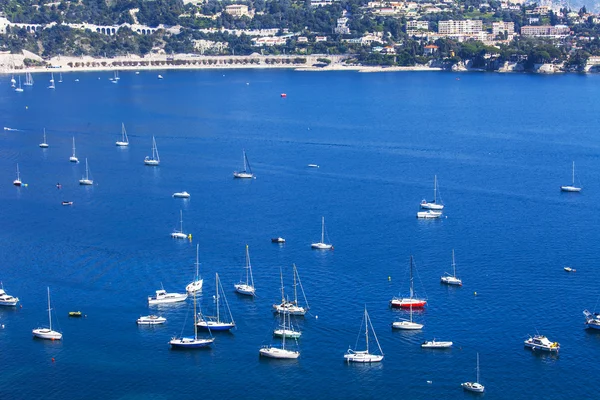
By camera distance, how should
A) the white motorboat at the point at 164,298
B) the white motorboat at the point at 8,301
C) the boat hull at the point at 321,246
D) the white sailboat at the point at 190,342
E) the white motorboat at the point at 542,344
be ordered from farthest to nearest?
the boat hull at the point at 321,246 < the white motorboat at the point at 8,301 < the white motorboat at the point at 164,298 < the white sailboat at the point at 190,342 < the white motorboat at the point at 542,344

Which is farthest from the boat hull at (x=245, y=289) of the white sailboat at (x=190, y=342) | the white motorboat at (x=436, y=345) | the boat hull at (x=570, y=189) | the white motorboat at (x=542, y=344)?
the boat hull at (x=570, y=189)

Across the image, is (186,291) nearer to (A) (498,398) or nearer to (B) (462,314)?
(B) (462,314)

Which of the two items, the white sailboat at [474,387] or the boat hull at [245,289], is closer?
the white sailboat at [474,387]

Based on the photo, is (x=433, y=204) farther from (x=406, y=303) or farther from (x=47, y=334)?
(x=47, y=334)

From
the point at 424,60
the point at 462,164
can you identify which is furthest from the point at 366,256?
the point at 424,60

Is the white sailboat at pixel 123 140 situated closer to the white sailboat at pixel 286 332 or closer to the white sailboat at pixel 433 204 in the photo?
the white sailboat at pixel 433 204

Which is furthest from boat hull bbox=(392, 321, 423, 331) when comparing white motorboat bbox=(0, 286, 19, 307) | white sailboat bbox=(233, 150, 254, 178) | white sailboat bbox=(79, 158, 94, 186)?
white sailboat bbox=(79, 158, 94, 186)

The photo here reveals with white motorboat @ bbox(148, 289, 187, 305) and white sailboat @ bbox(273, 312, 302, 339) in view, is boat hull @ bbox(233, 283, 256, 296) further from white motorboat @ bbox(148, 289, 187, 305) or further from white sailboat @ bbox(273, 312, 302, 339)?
white sailboat @ bbox(273, 312, 302, 339)
